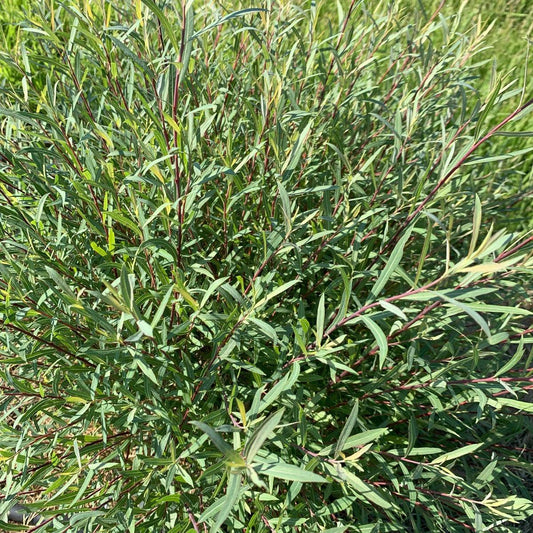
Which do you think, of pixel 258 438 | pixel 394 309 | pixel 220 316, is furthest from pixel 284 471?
pixel 220 316

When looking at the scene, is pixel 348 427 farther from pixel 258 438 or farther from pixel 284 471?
pixel 258 438

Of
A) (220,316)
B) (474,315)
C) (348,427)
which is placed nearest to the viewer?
(474,315)

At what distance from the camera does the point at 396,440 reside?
170cm

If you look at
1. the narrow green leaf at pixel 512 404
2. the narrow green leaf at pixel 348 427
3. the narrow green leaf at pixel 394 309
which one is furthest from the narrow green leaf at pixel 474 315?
the narrow green leaf at pixel 512 404

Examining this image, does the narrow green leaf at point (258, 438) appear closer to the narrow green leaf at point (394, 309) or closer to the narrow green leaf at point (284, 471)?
the narrow green leaf at point (284, 471)

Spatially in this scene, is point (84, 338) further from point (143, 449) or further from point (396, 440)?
point (396, 440)

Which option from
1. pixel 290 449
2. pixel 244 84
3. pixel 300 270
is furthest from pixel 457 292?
pixel 244 84

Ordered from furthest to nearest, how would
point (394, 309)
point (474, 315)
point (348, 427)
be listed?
point (348, 427)
point (394, 309)
point (474, 315)

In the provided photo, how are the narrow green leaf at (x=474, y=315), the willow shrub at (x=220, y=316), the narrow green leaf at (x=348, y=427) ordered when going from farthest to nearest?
the willow shrub at (x=220, y=316)
the narrow green leaf at (x=348, y=427)
the narrow green leaf at (x=474, y=315)

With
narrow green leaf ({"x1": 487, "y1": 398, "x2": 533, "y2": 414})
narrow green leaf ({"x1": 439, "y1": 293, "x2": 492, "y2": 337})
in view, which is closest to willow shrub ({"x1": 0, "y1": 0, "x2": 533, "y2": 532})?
narrow green leaf ({"x1": 487, "y1": 398, "x2": 533, "y2": 414})

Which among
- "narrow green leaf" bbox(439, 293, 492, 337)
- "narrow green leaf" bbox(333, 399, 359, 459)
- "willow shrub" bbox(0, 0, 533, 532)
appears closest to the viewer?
"narrow green leaf" bbox(439, 293, 492, 337)

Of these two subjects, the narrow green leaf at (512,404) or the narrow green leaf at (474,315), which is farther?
the narrow green leaf at (512,404)

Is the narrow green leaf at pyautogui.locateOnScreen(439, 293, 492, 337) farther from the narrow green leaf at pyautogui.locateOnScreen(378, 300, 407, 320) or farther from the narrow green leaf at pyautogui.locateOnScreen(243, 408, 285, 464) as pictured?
the narrow green leaf at pyautogui.locateOnScreen(243, 408, 285, 464)

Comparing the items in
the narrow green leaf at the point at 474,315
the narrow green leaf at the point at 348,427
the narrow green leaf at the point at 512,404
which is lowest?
the narrow green leaf at the point at 512,404
